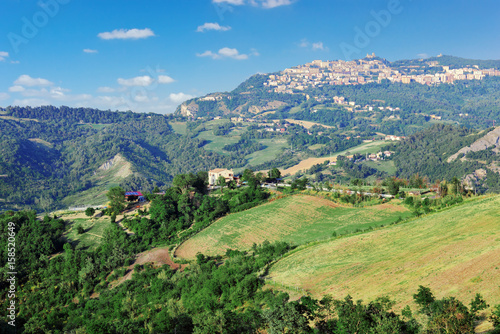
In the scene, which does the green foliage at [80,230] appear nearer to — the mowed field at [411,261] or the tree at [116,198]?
the tree at [116,198]

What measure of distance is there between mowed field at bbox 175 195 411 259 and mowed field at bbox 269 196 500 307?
9572mm

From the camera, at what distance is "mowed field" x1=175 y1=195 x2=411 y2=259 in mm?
60219

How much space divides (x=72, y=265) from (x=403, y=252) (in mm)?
49504

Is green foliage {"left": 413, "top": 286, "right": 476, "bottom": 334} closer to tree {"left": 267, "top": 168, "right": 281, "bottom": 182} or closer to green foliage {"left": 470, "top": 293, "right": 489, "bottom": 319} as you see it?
green foliage {"left": 470, "top": 293, "right": 489, "bottom": 319}

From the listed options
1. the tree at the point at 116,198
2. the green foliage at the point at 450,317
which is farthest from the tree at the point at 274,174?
the green foliage at the point at 450,317

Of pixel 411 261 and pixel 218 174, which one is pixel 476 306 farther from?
pixel 218 174

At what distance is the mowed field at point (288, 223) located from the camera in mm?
60219

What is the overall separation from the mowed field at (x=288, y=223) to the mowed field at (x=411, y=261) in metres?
9.57

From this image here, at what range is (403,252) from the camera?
39156mm

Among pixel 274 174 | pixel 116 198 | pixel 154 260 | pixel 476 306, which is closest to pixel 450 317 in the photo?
pixel 476 306

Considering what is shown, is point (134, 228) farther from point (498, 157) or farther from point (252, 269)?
point (498, 157)

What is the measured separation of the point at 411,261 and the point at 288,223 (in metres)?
32.7

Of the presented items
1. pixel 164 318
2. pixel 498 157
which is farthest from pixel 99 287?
pixel 498 157

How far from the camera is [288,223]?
6744 centimetres
